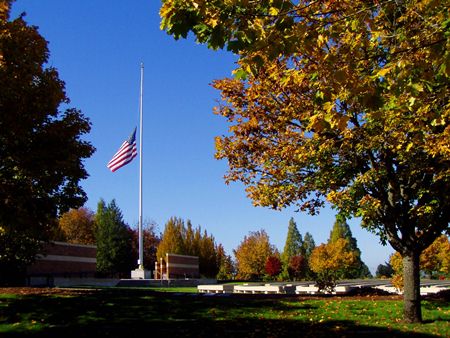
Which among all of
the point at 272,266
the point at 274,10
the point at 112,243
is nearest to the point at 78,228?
the point at 112,243

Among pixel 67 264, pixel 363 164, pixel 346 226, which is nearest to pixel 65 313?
pixel 363 164

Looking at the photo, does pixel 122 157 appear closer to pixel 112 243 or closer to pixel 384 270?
pixel 112 243

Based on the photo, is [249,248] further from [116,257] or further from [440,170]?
[440,170]

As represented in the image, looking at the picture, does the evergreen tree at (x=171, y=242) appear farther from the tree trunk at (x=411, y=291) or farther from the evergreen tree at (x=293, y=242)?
the tree trunk at (x=411, y=291)

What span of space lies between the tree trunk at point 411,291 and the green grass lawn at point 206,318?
11.8 inches

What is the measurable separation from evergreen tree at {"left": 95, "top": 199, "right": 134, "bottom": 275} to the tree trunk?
51140 millimetres

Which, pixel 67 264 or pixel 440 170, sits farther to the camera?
pixel 67 264

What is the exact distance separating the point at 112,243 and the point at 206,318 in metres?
50.2

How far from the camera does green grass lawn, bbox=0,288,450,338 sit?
1124cm

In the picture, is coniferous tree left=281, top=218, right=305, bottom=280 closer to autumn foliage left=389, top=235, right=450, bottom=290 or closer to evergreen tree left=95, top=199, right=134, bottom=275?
autumn foliage left=389, top=235, right=450, bottom=290

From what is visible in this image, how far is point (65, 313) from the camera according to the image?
1337 cm

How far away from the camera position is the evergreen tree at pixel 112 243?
6069 cm

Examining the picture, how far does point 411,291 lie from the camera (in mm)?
13242

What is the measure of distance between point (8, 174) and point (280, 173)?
25.8 feet
